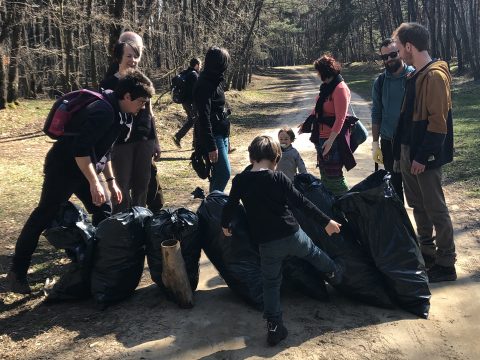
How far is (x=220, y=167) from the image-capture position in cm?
472

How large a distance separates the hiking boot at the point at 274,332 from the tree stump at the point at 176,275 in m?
0.74

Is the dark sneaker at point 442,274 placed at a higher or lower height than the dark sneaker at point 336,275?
lower

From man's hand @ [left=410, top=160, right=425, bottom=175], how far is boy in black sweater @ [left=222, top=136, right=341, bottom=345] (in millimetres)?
1050

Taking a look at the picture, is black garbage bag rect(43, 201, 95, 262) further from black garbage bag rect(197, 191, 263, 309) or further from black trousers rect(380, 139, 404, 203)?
black trousers rect(380, 139, 404, 203)

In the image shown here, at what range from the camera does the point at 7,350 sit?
3121mm

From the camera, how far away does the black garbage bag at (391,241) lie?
340 centimetres

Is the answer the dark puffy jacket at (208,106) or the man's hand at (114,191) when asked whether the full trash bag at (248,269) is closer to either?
the man's hand at (114,191)

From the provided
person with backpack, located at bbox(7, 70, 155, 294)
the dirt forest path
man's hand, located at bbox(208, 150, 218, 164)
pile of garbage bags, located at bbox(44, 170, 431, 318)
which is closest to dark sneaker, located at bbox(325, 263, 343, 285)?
pile of garbage bags, located at bbox(44, 170, 431, 318)

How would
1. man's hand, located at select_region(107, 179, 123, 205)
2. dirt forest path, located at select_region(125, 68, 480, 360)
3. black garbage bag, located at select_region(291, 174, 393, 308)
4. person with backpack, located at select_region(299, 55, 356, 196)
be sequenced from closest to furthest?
dirt forest path, located at select_region(125, 68, 480, 360), black garbage bag, located at select_region(291, 174, 393, 308), man's hand, located at select_region(107, 179, 123, 205), person with backpack, located at select_region(299, 55, 356, 196)

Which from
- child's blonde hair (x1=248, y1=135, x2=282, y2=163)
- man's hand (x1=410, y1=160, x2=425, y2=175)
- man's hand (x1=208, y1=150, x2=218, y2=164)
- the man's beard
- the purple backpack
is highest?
the man's beard

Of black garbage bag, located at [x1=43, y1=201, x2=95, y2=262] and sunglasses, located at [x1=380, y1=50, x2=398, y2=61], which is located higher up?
sunglasses, located at [x1=380, y1=50, x2=398, y2=61]

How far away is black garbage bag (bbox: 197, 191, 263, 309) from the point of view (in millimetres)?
3527

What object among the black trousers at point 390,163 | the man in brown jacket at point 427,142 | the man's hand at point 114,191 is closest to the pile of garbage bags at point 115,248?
the man's hand at point 114,191

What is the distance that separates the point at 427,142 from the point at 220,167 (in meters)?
1.93
